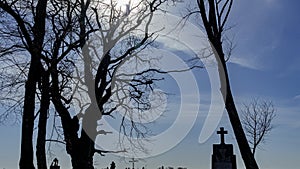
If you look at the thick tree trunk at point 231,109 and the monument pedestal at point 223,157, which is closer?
the monument pedestal at point 223,157

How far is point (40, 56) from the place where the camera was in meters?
13.6

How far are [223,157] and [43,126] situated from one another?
6963mm

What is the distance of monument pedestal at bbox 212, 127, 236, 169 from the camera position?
991cm

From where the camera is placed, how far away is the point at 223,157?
997 centimetres

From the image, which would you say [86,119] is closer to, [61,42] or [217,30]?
[61,42]

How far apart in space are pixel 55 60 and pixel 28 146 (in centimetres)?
326

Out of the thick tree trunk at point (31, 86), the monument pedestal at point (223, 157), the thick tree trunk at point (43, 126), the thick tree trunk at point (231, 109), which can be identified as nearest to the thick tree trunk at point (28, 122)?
the thick tree trunk at point (31, 86)

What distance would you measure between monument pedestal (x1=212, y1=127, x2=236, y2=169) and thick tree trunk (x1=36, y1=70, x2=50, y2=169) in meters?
6.69

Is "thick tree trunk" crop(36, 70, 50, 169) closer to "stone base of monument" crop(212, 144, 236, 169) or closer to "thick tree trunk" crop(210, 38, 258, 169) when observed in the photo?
"thick tree trunk" crop(210, 38, 258, 169)

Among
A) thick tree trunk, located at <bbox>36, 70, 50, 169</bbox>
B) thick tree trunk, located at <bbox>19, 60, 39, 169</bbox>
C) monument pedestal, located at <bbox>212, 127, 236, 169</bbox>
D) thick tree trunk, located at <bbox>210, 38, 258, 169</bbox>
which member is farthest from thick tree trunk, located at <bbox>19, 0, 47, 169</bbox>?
thick tree trunk, located at <bbox>210, 38, 258, 169</bbox>

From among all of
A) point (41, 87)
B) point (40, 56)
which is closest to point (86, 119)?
point (41, 87)

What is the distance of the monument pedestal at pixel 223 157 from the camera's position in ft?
32.5

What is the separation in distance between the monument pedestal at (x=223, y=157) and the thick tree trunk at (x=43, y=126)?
6.69 metres

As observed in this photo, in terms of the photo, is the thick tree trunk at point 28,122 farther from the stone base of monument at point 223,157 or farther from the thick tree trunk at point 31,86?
the stone base of monument at point 223,157
